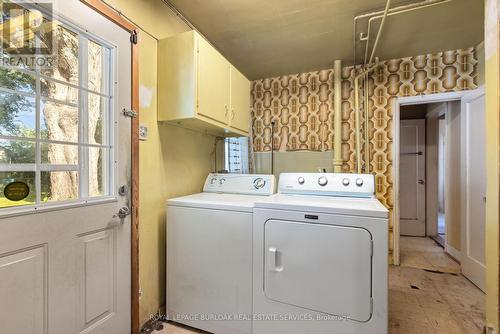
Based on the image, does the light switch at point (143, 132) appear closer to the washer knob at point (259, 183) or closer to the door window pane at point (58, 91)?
the door window pane at point (58, 91)

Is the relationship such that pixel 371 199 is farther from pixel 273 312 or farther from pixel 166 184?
pixel 166 184

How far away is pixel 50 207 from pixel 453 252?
4110 millimetres

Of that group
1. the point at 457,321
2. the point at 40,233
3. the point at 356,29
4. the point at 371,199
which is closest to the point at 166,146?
the point at 40,233

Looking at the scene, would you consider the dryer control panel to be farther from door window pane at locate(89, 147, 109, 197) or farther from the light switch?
door window pane at locate(89, 147, 109, 197)

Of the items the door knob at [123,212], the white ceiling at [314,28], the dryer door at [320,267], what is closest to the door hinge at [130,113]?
the door knob at [123,212]

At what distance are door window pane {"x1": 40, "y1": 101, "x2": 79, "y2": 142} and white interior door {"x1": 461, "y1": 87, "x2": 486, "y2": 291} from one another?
3265 millimetres

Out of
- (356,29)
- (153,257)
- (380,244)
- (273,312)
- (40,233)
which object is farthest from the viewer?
(356,29)

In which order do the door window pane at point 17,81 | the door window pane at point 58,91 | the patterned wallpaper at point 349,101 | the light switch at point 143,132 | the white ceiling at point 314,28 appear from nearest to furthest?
1. the door window pane at point 17,81
2. the door window pane at point 58,91
3. the light switch at point 143,132
4. the white ceiling at point 314,28
5. the patterned wallpaper at point 349,101

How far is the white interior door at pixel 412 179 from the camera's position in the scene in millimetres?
4070

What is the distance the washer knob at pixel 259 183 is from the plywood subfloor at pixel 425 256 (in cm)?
216

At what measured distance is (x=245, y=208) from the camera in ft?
4.99

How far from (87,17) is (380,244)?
1.95 meters

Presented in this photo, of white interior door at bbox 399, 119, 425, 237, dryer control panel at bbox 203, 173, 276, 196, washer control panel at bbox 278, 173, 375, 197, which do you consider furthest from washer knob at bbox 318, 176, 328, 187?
white interior door at bbox 399, 119, 425, 237

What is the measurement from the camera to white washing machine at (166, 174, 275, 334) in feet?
4.95
